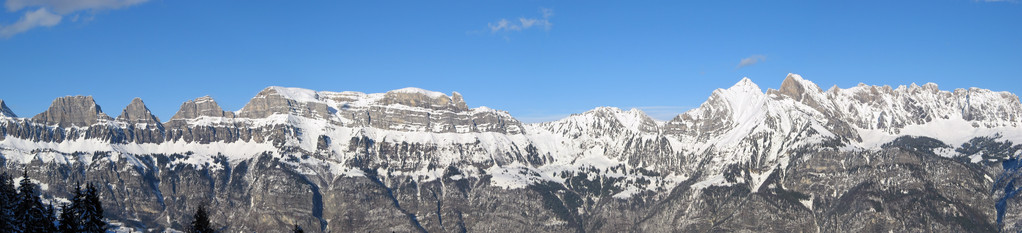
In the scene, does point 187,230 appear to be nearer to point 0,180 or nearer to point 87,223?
point 87,223

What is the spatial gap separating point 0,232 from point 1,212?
3657mm

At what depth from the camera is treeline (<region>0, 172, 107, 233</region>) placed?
446 ft

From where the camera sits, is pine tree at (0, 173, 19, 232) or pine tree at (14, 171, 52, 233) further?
pine tree at (14, 171, 52, 233)

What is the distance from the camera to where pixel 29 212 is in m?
139

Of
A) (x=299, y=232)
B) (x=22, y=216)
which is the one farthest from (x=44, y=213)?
(x=299, y=232)

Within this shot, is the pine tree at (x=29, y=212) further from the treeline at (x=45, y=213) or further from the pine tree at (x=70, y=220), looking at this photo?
the pine tree at (x=70, y=220)

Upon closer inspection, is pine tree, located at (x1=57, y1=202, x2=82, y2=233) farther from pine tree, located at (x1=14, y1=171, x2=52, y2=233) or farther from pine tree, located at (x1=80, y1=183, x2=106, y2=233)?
pine tree, located at (x1=14, y1=171, x2=52, y2=233)

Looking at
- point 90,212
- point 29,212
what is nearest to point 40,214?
point 29,212

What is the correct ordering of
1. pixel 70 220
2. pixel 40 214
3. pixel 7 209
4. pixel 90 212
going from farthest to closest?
pixel 40 214, pixel 7 209, pixel 90 212, pixel 70 220

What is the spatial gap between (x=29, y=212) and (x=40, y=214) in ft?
4.55

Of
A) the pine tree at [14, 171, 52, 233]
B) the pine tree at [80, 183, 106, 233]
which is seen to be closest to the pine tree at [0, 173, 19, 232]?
the pine tree at [14, 171, 52, 233]

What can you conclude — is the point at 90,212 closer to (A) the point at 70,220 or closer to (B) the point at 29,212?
(A) the point at 70,220

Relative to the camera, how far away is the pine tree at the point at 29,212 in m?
138

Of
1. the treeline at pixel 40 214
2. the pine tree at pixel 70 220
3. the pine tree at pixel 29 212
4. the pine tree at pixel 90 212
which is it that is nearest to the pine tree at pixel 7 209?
the treeline at pixel 40 214
